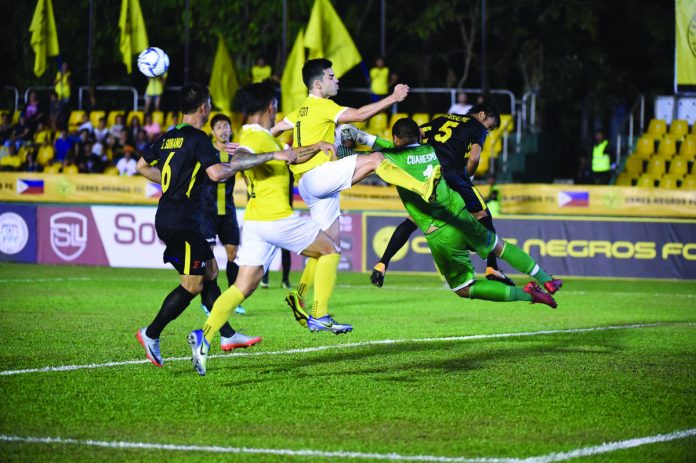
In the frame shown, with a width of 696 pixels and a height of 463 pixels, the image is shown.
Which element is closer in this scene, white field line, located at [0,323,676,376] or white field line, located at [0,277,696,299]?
white field line, located at [0,323,676,376]

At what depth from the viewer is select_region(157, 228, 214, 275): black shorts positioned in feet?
31.3

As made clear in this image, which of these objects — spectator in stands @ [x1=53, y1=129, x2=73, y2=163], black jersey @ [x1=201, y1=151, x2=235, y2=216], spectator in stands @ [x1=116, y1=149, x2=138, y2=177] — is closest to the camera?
black jersey @ [x1=201, y1=151, x2=235, y2=216]

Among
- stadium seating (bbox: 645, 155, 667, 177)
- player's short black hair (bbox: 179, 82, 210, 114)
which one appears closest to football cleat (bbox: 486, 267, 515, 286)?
player's short black hair (bbox: 179, 82, 210, 114)

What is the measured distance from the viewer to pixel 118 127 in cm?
2853

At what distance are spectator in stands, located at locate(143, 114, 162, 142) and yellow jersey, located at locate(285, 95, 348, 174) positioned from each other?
1717 cm

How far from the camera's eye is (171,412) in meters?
7.95

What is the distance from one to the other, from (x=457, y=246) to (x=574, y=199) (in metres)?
12.4

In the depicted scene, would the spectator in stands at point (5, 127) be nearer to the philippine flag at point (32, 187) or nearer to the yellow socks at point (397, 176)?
the philippine flag at point (32, 187)

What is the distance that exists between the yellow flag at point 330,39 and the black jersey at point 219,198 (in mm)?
12072

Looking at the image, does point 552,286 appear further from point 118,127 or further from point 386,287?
point 118,127

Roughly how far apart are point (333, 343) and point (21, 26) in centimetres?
2867

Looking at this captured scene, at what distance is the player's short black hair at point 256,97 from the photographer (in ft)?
30.8

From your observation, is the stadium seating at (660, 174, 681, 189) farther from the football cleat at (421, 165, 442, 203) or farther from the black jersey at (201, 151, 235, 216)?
the football cleat at (421, 165, 442, 203)

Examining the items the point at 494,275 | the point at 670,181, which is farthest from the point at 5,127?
the point at 494,275
